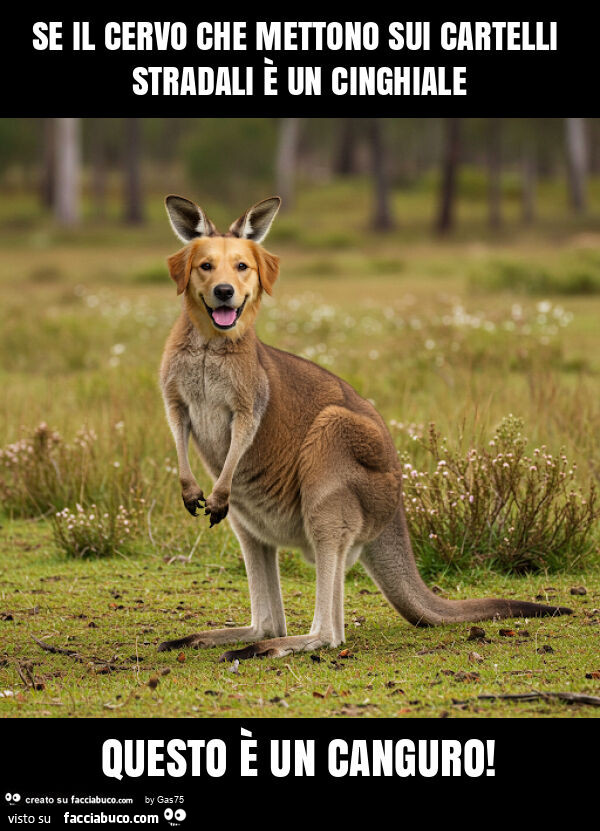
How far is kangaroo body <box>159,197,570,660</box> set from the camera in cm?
420

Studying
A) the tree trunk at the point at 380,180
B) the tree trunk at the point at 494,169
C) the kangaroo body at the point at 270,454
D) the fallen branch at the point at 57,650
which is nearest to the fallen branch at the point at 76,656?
the fallen branch at the point at 57,650

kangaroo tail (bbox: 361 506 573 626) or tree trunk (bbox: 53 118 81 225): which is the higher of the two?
tree trunk (bbox: 53 118 81 225)

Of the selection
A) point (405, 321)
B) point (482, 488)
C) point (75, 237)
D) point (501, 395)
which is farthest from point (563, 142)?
point (482, 488)

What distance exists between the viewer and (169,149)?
5516 centimetres

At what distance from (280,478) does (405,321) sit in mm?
7997

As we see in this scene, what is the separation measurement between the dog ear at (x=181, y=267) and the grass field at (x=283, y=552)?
54.6 inches

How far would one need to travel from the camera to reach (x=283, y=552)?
6055mm

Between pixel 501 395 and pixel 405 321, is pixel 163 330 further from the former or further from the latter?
pixel 501 395

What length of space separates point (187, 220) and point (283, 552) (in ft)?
7.62

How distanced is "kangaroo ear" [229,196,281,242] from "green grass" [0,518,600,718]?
157 centimetres

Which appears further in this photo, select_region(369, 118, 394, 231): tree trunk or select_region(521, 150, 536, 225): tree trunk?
select_region(521, 150, 536, 225): tree trunk

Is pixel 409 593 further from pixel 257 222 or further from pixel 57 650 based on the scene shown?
pixel 257 222

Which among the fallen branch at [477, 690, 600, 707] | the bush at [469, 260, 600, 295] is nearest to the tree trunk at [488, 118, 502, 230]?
the bush at [469, 260, 600, 295]

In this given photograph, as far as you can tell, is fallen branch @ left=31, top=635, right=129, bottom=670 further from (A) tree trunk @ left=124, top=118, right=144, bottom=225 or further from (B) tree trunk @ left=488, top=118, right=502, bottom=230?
(A) tree trunk @ left=124, top=118, right=144, bottom=225
